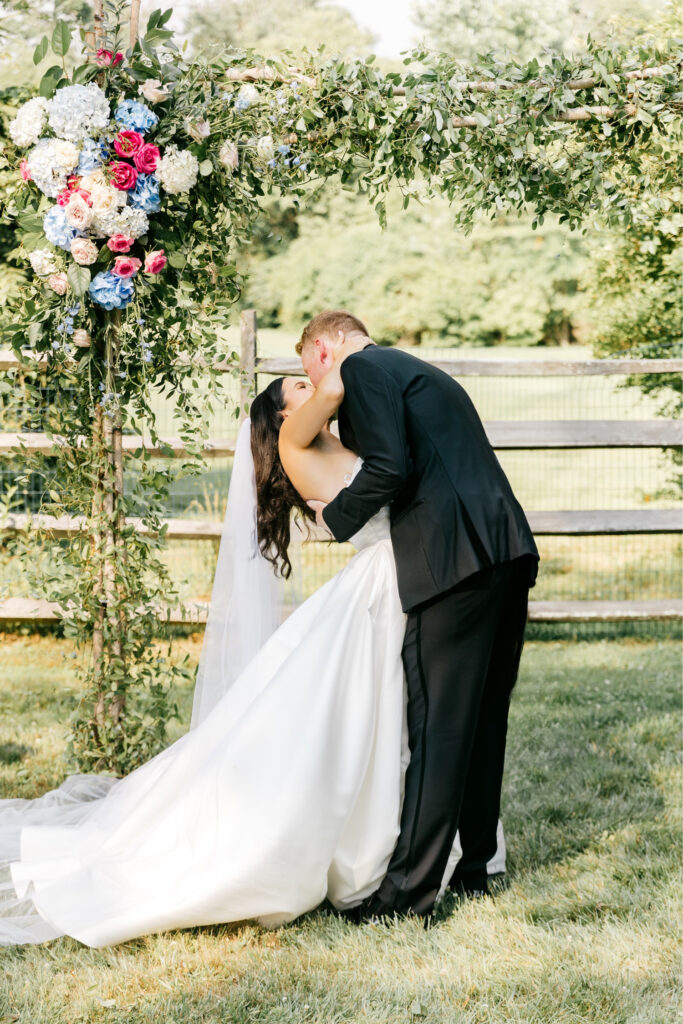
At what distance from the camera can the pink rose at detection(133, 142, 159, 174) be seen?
11.9ft

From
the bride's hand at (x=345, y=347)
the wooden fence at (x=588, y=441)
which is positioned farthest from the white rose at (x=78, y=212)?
the wooden fence at (x=588, y=441)

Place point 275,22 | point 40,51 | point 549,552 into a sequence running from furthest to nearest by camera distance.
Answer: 1. point 275,22
2. point 549,552
3. point 40,51

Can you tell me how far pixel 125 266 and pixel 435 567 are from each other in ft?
5.30

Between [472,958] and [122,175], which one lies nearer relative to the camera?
[472,958]

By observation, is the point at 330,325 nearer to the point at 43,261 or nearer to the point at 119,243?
the point at 119,243

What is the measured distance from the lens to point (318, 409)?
330 cm

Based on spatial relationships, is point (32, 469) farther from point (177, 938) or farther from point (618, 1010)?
point (618, 1010)

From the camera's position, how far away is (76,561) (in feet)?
13.3

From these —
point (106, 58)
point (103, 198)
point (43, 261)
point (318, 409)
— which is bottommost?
point (318, 409)

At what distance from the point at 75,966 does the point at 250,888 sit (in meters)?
0.56

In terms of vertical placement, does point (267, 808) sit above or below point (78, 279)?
below

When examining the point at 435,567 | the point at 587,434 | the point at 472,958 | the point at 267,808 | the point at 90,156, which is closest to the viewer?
the point at 472,958

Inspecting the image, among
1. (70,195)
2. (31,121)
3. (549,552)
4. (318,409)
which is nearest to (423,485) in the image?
(318,409)

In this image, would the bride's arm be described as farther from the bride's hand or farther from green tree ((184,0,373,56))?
green tree ((184,0,373,56))
